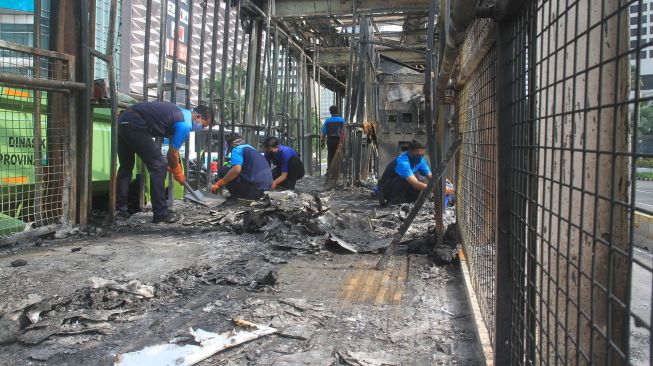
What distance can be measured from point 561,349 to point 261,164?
6.04 metres

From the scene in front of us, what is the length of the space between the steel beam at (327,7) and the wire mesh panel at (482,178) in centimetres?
686

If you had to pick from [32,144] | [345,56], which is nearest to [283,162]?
[32,144]

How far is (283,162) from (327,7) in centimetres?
393

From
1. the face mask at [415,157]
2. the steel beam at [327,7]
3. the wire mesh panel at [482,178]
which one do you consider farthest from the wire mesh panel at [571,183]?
the steel beam at [327,7]

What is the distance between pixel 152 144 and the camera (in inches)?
222

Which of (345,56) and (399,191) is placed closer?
(399,191)

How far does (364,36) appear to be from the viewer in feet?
31.0

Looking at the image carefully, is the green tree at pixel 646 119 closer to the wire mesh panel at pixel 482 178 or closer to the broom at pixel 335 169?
the wire mesh panel at pixel 482 178

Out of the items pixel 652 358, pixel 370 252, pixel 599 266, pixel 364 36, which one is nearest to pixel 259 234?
pixel 370 252

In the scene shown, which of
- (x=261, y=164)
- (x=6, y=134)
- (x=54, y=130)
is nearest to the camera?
(x=6, y=134)

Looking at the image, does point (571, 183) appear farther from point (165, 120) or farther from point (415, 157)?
point (415, 157)

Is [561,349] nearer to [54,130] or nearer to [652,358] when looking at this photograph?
[652,358]

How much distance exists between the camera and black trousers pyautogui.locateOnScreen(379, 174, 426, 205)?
23.9 feet

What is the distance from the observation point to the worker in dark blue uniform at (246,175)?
709 cm
